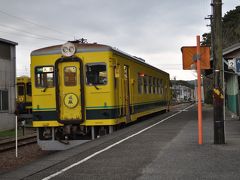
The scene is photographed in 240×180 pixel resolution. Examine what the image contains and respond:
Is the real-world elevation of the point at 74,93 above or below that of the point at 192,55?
below

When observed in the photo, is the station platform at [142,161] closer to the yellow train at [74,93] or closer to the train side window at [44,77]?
the yellow train at [74,93]

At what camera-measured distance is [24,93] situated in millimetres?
31453

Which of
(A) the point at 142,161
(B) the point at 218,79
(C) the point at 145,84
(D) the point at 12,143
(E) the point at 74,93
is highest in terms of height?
(C) the point at 145,84

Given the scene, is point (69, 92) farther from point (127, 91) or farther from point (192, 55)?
point (192, 55)

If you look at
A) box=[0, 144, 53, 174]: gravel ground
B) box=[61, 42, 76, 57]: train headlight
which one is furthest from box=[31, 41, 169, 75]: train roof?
box=[0, 144, 53, 174]: gravel ground

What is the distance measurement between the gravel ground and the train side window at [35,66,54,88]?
2519 millimetres

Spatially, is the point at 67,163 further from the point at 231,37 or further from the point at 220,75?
the point at 231,37

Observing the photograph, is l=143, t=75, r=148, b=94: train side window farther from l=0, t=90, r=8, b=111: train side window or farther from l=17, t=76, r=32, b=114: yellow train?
l=17, t=76, r=32, b=114: yellow train

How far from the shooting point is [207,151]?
9.88 m

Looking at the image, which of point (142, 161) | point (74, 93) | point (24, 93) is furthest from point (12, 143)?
point (24, 93)

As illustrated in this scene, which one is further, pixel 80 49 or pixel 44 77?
pixel 44 77

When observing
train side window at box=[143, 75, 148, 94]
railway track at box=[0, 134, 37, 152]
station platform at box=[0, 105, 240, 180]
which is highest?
train side window at box=[143, 75, 148, 94]

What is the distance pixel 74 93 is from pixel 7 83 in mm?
16440

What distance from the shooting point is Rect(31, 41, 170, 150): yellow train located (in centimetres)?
1330
